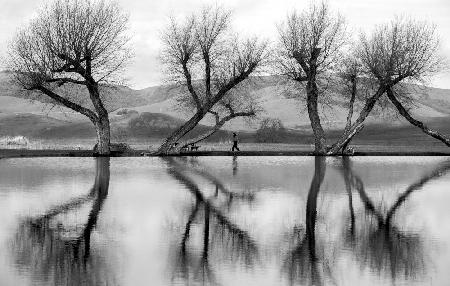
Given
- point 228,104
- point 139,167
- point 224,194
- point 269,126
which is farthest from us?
point 269,126

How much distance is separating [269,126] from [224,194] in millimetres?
92975

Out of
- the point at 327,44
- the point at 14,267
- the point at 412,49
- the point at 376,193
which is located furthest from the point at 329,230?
the point at 412,49

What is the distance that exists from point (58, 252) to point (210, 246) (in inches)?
123

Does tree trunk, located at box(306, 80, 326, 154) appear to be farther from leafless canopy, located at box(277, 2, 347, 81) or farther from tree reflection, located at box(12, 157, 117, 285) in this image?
tree reflection, located at box(12, 157, 117, 285)

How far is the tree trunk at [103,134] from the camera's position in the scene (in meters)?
56.9

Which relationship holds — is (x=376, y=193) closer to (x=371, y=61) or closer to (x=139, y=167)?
(x=139, y=167)

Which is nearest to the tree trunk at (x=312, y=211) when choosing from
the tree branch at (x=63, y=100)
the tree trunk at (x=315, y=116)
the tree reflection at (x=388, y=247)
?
the tree reflection at (x=388, y=247)

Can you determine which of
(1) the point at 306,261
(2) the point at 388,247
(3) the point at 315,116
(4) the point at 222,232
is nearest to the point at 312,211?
(4) the point at 222,232

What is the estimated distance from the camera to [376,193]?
27.8 m

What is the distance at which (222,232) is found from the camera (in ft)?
56.9

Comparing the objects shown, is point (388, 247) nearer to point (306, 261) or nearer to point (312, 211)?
point (306, 261)

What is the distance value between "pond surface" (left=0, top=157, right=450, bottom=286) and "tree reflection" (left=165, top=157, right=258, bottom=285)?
0.03m

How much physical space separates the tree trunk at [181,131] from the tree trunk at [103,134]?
414cm

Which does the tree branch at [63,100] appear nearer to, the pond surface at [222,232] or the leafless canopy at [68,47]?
the leafless canopy at [68,47]
